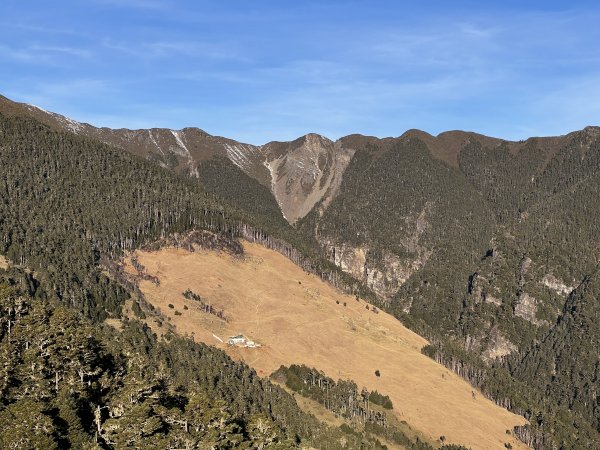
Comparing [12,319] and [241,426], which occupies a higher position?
[12,319]

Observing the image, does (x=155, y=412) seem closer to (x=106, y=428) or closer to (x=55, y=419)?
(x=106, y=428)

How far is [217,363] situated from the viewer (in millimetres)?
179750

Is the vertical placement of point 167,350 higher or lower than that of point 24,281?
lower

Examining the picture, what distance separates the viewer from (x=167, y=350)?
173 m

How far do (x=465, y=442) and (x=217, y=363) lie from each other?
80722 mm

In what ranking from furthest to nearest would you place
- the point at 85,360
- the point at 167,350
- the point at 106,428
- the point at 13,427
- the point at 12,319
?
the point at 167,350
the point at 12,319
the point at 85,360
the point at 106,428
the point at 13,427

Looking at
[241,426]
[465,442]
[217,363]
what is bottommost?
[465,442]

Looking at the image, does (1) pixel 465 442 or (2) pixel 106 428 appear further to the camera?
(1) pixel 465 442

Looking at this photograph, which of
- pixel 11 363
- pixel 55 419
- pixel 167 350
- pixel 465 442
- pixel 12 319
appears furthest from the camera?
pixel 465 442

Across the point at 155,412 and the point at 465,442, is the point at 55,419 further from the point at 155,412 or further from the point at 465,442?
the point at 465,442

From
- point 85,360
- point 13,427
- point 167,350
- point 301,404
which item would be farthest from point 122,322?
point 13,427

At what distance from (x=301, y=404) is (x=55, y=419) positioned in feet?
380

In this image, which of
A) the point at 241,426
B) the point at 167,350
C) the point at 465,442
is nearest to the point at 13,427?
the point at 241,426

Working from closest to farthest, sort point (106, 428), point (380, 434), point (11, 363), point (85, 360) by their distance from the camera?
point (106, 428) < point (11, 363) < point (85, 360) < point (380, 434)
